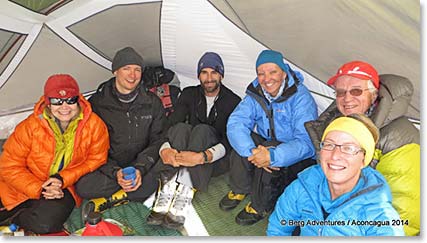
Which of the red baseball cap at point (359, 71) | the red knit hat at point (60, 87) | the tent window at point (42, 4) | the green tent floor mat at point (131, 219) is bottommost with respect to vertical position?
the green tent floor mat at point (131, 219)

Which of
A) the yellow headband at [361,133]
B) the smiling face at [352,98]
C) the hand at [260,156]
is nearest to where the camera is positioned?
the yellow headband at [361,133]

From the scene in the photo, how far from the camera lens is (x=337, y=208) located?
1660 millimetres

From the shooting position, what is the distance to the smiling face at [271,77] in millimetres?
1855


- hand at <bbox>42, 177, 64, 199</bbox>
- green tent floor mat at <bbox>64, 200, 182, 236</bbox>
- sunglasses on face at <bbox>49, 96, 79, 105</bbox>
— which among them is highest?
sunglasses on face at <bbox>49, 96, 79, 105</bbox>

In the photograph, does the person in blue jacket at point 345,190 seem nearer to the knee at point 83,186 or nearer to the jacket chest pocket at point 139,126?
the jacket chest pocket at point 139,126

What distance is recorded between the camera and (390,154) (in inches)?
69.2

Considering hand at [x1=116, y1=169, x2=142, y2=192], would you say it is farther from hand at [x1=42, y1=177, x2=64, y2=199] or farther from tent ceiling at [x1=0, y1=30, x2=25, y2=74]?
tent ceiling at [x1=0, y1=30, x2=25, y2=74]

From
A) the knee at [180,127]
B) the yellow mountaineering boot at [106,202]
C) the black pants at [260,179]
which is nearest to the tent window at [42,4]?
the knee at [180,127]

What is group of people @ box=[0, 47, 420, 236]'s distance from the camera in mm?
1791

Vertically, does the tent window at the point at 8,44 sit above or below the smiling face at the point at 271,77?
above

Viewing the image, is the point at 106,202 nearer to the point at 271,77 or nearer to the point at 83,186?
the point at 83,186

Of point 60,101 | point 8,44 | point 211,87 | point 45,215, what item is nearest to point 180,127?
point 211,87

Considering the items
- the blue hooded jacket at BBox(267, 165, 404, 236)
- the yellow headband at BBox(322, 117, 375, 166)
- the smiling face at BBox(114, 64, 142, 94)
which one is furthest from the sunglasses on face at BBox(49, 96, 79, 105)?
the yellow headband at BBox(322, 117, 375, 166)

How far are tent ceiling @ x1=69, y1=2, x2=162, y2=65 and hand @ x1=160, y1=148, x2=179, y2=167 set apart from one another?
0.30m
